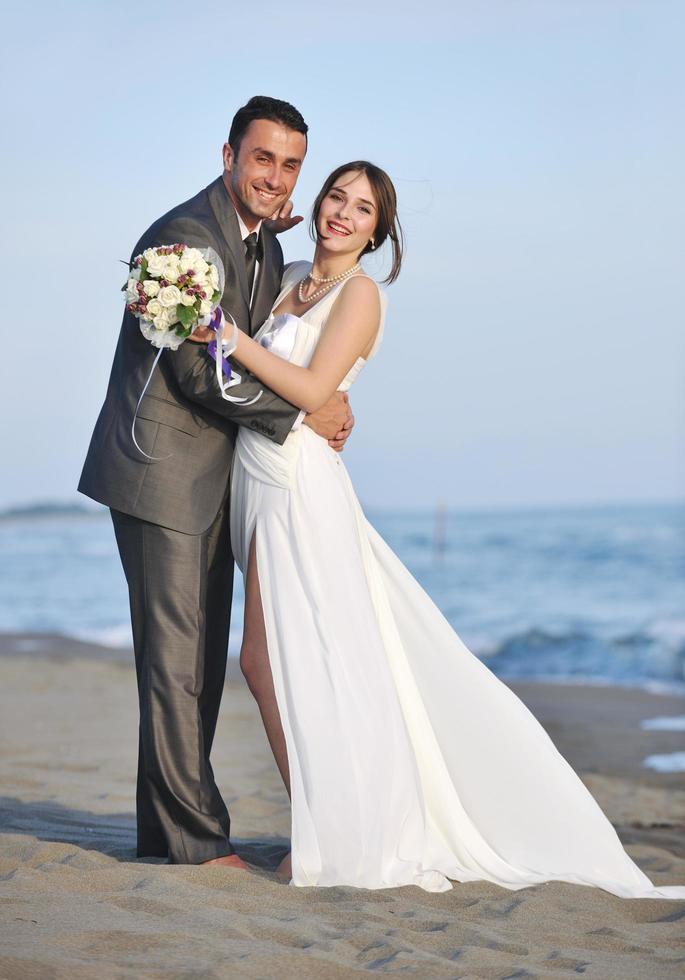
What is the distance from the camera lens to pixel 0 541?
1321 inches

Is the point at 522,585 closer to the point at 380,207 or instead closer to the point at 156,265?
the point at 380,207

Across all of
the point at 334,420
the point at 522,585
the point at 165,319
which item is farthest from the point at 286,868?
the point at 522,585

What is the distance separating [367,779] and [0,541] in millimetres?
31379

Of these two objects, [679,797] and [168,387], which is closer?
[168,387]

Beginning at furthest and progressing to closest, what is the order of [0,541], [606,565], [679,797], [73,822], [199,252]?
[0,541], [606,565], [679,797], [73,822], [199,252]

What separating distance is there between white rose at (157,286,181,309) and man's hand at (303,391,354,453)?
0.65 meters

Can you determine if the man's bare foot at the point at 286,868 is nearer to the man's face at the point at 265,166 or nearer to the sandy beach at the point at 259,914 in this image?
the sandy beach at the point at 259,914

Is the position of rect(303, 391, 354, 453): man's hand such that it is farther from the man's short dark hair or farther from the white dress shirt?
the man's short dark hair

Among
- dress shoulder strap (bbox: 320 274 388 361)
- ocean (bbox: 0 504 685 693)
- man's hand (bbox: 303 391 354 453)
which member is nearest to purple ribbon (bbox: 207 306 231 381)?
man's hand (bbox: 303 391 354 453)

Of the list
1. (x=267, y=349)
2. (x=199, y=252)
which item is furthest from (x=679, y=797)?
(x=199, y=252)

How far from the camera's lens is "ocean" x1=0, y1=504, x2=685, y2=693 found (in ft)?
47.3

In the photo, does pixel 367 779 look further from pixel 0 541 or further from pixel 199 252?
pixel 0 541

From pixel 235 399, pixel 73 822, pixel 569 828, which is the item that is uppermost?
pixel 235 399

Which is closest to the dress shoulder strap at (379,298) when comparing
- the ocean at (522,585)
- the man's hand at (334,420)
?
the man's hand at (334,420)
